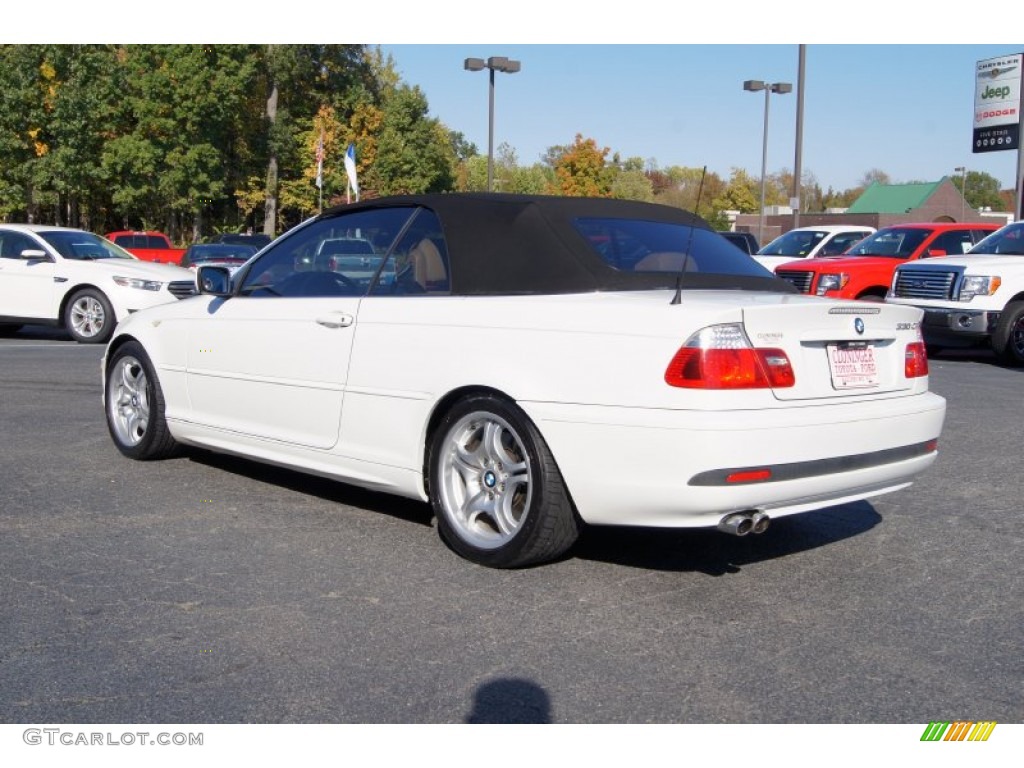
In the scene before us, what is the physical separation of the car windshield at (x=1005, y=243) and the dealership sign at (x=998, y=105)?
17789 millimetres

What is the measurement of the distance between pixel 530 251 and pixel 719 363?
1.14 m

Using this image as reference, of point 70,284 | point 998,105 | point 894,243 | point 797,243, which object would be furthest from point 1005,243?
point 998,105

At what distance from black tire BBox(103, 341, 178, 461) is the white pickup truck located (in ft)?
32.5

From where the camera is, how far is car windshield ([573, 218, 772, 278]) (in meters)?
4.96

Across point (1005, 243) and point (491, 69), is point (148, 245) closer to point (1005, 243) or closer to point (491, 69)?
point (491, 69)

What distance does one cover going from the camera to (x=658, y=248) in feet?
17.0

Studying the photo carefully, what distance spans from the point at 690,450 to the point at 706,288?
111cm

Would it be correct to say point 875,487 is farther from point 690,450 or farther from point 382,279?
point 382,279

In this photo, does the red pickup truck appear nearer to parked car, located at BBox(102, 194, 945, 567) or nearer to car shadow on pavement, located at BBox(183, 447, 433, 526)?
car shadow on pavement, located at BBox(183, 447, 433, 526)

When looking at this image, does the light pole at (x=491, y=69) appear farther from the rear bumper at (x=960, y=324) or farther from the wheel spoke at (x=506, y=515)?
the wheel spoke at (x=506, y=515)

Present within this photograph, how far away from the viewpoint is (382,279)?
17.5 ft

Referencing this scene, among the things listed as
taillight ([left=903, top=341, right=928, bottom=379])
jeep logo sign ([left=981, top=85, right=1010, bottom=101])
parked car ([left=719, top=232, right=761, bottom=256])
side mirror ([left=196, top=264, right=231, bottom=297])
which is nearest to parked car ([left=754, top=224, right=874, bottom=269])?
parked car ([left=719, top=232, right=761, bottom=256])

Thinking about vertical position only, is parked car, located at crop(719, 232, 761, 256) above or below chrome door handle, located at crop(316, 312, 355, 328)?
above

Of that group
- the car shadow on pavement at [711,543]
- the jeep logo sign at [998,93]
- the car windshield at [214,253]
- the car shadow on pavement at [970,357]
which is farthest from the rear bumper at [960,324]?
the jeep logo sign at [998,93]
